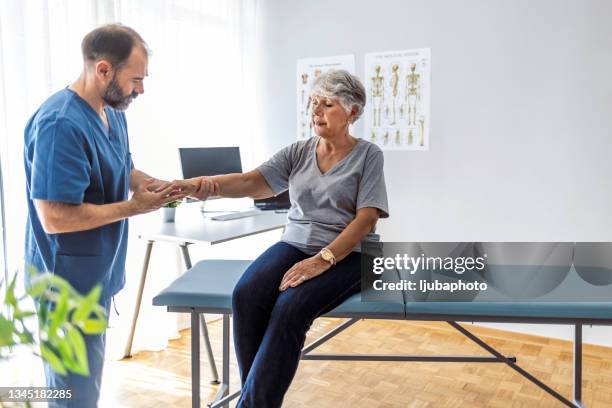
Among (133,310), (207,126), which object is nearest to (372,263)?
(133,310)

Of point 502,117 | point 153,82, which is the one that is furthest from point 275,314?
point 502,117

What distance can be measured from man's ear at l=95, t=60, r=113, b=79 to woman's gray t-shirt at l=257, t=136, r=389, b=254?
2.50ft

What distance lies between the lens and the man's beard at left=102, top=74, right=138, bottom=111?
5.27 feet

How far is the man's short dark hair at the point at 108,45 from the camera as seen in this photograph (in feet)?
5.17

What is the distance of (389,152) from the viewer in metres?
3.51

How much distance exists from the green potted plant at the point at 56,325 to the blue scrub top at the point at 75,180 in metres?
1.01

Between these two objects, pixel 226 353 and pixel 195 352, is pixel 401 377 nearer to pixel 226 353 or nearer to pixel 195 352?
pixel 226 353

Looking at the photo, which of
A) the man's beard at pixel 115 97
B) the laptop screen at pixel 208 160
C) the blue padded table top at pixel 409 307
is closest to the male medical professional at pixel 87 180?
the man's beard at pixel 115 97

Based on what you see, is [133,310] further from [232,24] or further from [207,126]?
[232,24]

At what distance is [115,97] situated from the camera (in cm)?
163

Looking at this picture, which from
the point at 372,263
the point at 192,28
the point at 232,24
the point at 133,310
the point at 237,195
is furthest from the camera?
the point at 232,24

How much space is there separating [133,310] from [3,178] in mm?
945

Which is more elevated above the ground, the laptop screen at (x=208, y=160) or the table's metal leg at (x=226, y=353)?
the laptop screen at (x=208, y=160)

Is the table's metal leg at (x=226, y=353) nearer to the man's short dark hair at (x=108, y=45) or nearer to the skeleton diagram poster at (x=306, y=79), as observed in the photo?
the man's short dark hair at (x=108, y=45)
